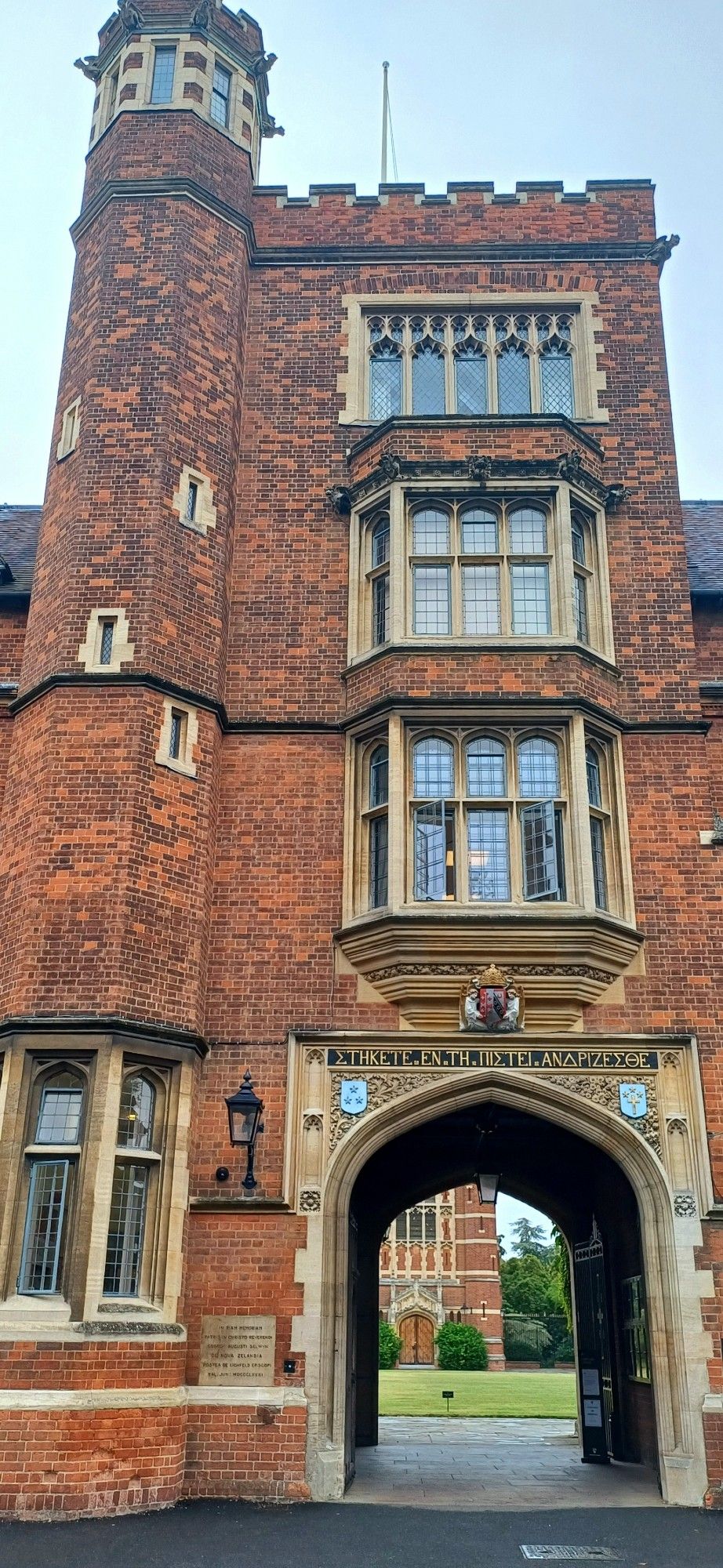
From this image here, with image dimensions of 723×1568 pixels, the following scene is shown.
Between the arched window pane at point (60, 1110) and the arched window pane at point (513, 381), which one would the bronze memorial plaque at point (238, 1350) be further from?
the arched window pane at point (513, 381)

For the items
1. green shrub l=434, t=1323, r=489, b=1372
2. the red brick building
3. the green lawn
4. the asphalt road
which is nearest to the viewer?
the asphalt road

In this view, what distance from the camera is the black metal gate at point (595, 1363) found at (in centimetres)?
1590

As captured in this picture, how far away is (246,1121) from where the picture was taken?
12.5 meters

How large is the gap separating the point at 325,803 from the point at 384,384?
236 inches

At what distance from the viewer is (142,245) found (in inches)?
640

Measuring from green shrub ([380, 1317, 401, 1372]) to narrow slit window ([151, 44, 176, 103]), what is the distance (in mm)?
47781

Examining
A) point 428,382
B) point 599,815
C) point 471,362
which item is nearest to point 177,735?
point 599,815

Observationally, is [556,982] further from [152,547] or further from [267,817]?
[152,547]

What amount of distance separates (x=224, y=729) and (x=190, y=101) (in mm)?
8788

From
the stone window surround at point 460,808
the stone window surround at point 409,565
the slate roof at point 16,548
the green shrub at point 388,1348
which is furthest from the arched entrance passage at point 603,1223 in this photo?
the green shrub at point 388,1348

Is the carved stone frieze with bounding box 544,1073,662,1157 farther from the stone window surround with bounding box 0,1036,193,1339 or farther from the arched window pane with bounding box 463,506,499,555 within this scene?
the arched window pane with bounding box 463,506,499,555

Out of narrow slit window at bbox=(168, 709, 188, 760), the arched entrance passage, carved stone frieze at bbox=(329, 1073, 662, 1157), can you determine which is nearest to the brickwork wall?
the arched entrance passage

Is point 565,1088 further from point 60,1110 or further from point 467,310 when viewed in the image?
point 467,310

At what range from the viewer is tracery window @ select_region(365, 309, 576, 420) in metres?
16.7
